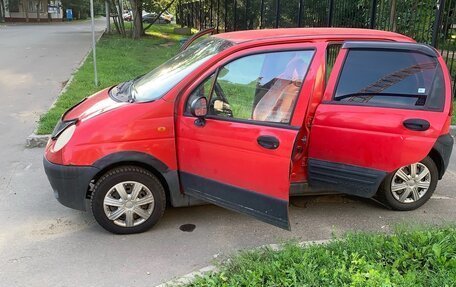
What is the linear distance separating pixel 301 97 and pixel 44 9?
187 ft

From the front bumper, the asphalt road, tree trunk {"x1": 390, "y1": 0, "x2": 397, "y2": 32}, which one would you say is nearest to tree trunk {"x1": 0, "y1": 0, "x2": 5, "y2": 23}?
tree trunk {"x1": 390, "y1": 0, "x2": 397, "y2": 32}

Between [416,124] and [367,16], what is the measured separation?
8.46 meters

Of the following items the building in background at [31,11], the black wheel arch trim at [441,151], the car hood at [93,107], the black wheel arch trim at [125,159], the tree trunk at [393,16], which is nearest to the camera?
the black wheel arch trim at [125,159]

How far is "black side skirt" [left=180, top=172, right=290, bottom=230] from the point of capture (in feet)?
11.5

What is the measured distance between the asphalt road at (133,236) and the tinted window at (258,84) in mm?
1119

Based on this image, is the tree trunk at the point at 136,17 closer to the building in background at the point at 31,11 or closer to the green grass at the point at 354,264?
the green grass at the point at 354,264

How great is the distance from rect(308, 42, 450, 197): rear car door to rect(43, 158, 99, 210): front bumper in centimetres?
197

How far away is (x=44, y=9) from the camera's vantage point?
53688 mm

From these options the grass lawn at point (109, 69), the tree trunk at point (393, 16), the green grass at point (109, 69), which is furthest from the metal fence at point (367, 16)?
the green grass at point (109, 69)

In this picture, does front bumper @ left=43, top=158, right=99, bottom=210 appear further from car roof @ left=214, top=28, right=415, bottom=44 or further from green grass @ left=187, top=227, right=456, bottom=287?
car roof @ left=214, top=28, right=415, bottom=44

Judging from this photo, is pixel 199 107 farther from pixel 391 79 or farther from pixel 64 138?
pixel 391 79

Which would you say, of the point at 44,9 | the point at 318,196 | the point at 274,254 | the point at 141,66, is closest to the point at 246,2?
the point at 141,66

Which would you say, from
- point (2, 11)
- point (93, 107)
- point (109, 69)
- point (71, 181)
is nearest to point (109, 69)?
point (109, 69)

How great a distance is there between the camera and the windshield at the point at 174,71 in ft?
13.1
